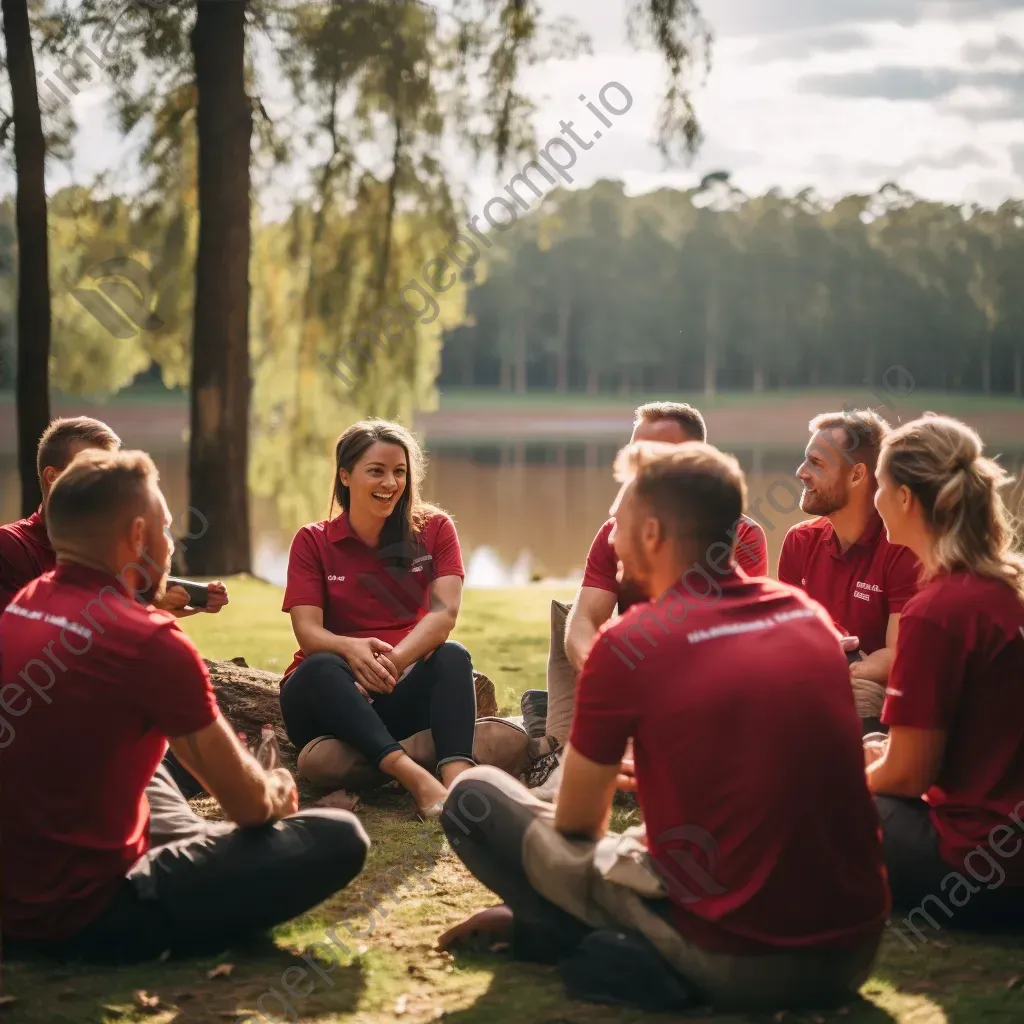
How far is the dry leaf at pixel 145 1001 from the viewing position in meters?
2.48

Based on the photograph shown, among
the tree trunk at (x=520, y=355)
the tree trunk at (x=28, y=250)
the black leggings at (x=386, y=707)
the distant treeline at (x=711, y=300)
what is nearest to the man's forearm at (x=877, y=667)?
the black leggings at (x=386, y=707)

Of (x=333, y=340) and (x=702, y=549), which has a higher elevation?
(x=333, y=340)

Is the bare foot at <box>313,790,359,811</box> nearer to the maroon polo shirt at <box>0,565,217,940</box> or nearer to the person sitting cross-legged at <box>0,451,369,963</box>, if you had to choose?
the person sitting cross-legged at <box>0,451,369,963</box>

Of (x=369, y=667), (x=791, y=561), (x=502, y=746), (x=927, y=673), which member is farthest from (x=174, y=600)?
(x=927, y=673)

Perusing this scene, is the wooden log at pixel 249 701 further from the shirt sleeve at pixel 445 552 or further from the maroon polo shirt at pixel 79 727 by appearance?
the maroon polo shirt at pixel 79 727

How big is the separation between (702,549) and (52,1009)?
1516 mm

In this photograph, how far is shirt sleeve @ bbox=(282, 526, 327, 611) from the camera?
4.27 m

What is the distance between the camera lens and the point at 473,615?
8836 mm

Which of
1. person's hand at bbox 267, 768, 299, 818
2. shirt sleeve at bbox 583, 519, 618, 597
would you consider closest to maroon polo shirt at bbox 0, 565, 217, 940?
person's hand at bbox 267, 768, 299, 818

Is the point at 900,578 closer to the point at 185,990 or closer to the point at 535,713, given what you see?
the point at 535,713

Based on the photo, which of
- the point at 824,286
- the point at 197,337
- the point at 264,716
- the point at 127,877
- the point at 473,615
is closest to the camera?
the point at 127,877

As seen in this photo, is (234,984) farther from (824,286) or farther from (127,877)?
(824,286)

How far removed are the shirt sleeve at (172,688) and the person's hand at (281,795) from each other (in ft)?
1.09

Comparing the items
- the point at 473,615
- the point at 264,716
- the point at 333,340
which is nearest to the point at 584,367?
the point at 333,340
